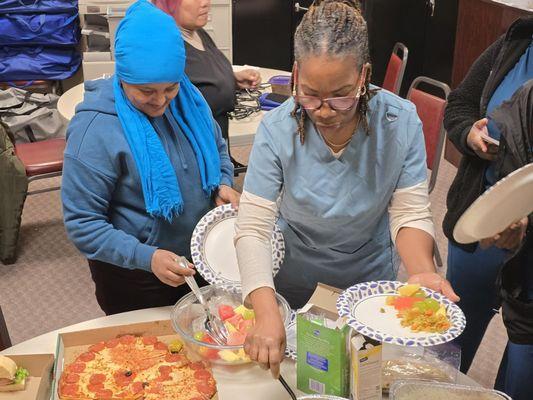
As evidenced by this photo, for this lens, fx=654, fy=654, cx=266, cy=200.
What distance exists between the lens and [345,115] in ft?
4.56

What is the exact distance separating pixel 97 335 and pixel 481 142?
1.10 metres

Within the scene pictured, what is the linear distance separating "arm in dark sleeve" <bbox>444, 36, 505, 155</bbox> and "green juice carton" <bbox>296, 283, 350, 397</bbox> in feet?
2.51

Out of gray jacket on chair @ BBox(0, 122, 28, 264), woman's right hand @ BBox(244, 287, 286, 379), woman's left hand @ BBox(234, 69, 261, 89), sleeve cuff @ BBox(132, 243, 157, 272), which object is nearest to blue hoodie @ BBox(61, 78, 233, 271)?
sleeve cuff @ BBox(132, 243, 157, 272)

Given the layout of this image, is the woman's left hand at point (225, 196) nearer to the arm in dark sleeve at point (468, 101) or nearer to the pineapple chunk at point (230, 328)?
the pineapple chunk at point (230, 328)

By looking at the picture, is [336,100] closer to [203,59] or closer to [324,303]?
[324,303]

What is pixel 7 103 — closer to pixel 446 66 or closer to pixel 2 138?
pixel 2 138

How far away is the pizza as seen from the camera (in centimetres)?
146

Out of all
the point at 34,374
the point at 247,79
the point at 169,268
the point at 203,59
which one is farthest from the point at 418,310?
the point at 247,79

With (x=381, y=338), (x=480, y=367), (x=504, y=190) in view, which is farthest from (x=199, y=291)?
(x=480, y=367)

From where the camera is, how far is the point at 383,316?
133 cm

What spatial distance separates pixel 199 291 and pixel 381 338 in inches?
22.5

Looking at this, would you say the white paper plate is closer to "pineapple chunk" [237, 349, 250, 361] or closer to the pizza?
"pineapple chunk" [237, 349, 250, 361]

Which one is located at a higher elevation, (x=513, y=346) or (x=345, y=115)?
(x=345, y=115)

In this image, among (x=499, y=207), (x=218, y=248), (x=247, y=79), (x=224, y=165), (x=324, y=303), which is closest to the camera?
(x=499, y=207)
